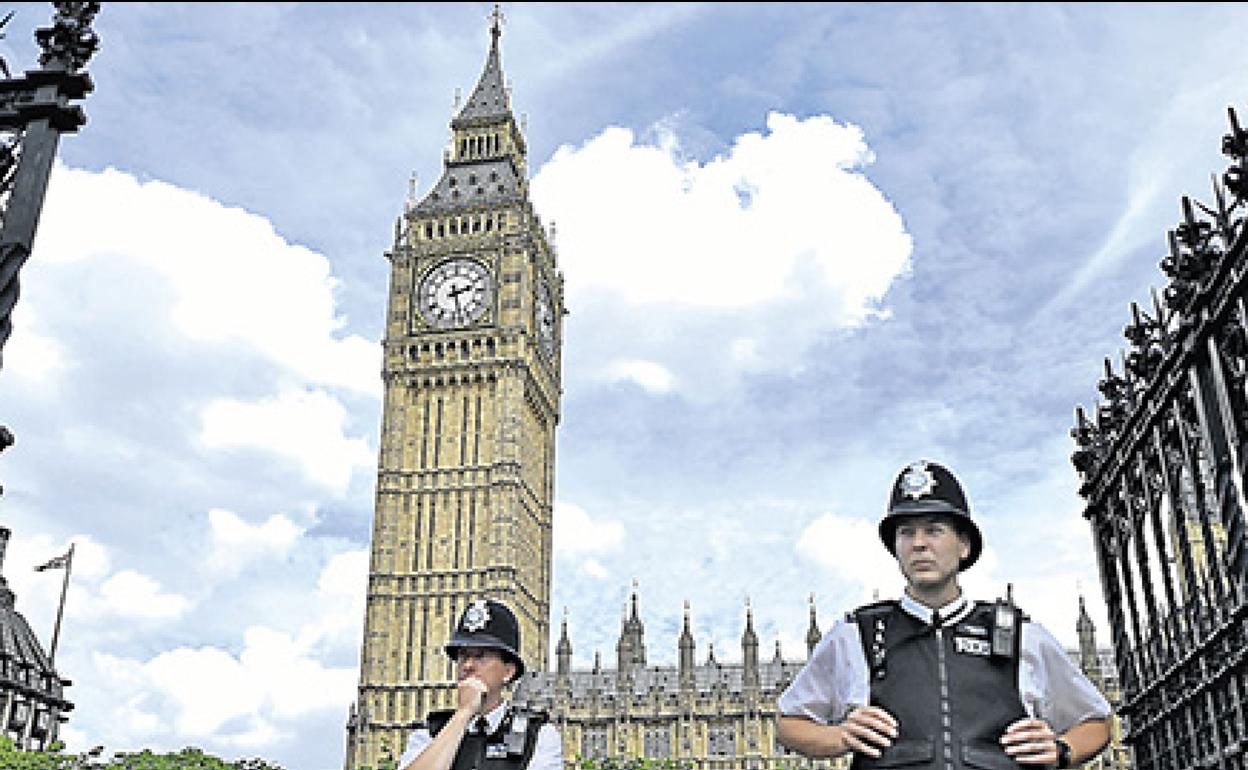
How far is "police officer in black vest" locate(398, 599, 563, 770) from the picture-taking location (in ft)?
14.7

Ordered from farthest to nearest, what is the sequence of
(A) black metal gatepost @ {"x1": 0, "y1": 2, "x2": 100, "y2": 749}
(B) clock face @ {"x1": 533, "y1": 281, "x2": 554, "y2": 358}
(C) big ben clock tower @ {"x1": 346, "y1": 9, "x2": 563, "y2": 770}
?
1. (B) clock face @ {"x1": 533, "y1": 281, "x2": 554, "y2": 358}
2. (C) big ben clock tower @ {"x1": 346, "y1": 9, "x2": 563, "y2": 770}
3. (A) black metal gatepost @ {"x1": 0, "y1": 2, "x2": 100, "y2": 749}

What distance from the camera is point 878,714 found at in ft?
11.2

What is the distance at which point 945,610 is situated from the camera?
364 centimetres

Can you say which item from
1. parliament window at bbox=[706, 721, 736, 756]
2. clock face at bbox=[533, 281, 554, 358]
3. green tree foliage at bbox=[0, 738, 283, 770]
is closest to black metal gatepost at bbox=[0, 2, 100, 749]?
green tree foliage at bbox=[0, 738, 283, 770]

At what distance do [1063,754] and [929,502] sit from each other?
2.75 ft

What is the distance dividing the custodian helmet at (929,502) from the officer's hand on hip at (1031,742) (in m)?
0.57

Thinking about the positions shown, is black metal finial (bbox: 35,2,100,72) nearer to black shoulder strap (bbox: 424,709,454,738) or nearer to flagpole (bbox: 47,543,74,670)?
black shoulder strap (bbox: 424,709,454,738)

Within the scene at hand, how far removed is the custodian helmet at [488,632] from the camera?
15.0 ft

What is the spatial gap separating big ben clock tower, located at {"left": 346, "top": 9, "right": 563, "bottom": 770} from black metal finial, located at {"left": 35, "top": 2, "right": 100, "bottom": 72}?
52.9 meters


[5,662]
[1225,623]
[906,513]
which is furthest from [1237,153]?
[5,662]

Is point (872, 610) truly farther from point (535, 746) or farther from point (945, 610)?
point (535, 746)

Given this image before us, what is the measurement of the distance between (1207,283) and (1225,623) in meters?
2.92

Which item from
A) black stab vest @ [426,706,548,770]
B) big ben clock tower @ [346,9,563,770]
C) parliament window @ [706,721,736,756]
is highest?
big ben clock tower @ [346,9,563,770]

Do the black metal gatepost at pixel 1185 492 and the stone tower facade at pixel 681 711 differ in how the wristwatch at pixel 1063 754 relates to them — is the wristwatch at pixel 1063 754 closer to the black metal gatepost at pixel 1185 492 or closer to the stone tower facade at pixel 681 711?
the black metal gatepost at pixel 1185 492
